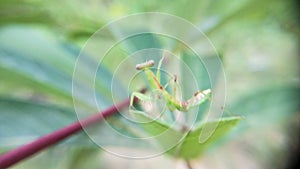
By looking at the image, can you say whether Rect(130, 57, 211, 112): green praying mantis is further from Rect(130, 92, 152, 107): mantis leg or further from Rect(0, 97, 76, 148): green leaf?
Rect(0, 97, 76, 148): green leaf

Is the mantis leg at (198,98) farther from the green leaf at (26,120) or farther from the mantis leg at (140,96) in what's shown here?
the green leaf at (26,120)

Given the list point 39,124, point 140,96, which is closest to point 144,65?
point 140,96

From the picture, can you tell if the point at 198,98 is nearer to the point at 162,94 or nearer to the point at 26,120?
the point at 162,94

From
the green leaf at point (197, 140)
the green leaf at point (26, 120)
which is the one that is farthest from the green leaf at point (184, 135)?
the green leaf at point (26, 120)

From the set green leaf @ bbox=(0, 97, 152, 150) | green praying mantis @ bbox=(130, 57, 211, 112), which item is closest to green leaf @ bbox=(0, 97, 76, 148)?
green leaf @ bbox=(0, 97, 152, 150)

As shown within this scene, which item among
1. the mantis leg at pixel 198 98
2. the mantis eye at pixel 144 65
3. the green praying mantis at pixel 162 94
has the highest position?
the mantis eye at pixel 144 65

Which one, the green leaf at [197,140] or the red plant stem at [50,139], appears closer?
the red plant stem at [50,139]

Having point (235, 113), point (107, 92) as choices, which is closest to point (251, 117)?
point (235, 113)
